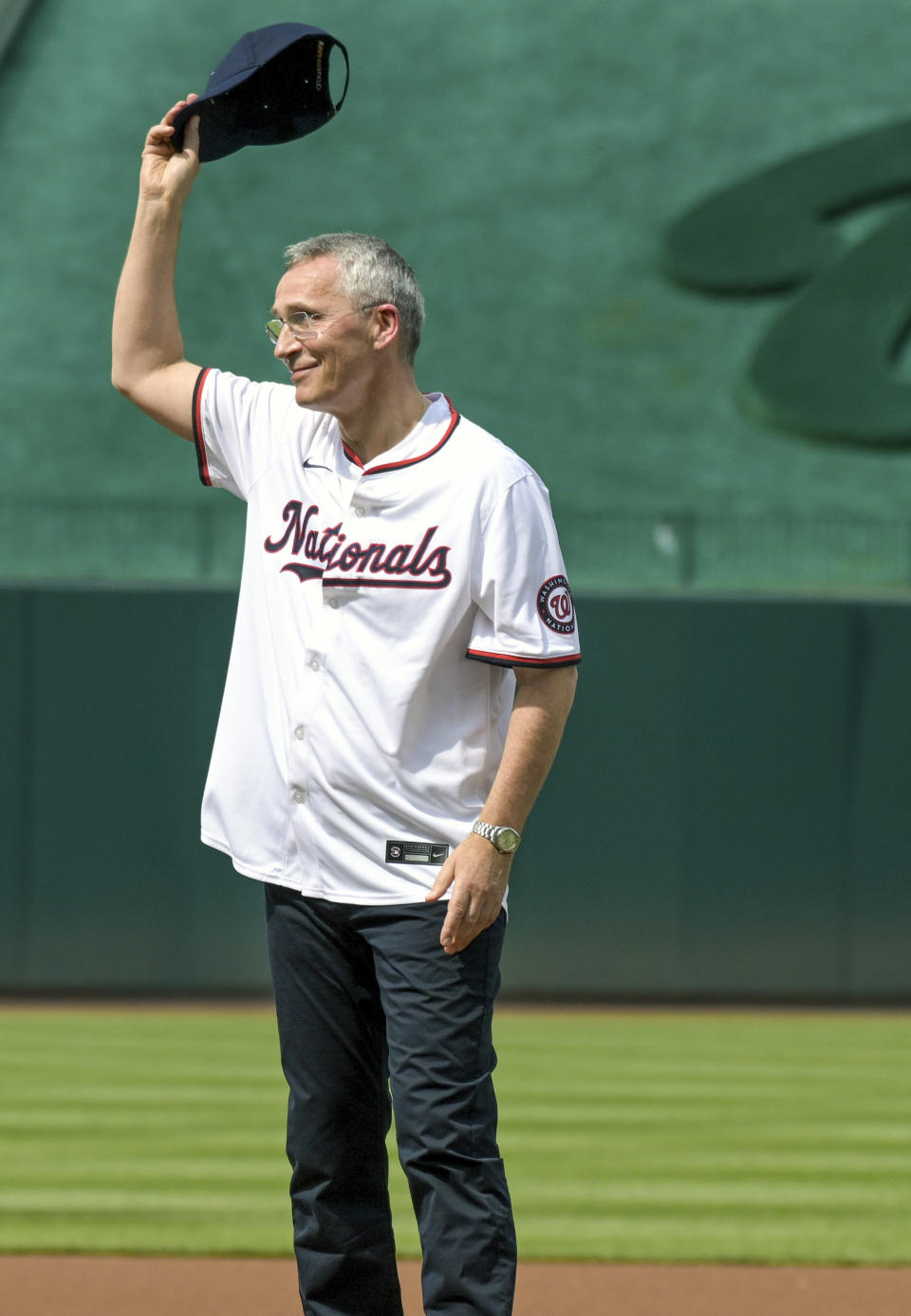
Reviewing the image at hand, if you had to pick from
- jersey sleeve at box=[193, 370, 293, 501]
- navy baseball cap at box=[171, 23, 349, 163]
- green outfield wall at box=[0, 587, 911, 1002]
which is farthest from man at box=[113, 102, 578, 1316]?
green outfield wall at box=[0, 587, 911, 1002]

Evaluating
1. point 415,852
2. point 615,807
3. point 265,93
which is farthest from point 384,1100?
point 615,807

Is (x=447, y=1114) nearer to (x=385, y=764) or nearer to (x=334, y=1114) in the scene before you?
(x=334, y=1114)

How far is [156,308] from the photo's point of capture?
3.47 meters

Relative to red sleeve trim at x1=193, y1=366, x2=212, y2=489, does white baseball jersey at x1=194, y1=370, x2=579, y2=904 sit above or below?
below

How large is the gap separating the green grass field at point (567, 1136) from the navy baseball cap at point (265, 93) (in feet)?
10.6

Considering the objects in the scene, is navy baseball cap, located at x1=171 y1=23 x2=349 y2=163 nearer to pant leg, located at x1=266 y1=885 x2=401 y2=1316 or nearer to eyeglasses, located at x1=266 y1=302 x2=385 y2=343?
eyeglasses, located at x1=266 y1=302 x2=385 y2=343

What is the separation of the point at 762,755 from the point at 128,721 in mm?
4273

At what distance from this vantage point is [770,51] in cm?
1838

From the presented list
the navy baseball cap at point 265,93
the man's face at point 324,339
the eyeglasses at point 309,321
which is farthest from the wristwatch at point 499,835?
the navy baseball cap at point 265,93

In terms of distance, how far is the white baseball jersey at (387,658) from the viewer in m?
3.19

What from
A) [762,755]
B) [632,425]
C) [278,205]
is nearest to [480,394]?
[632,425]

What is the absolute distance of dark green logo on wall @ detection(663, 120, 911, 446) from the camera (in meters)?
17.6

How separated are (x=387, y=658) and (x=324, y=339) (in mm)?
559

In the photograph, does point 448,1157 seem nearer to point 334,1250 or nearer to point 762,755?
point 334,1250
